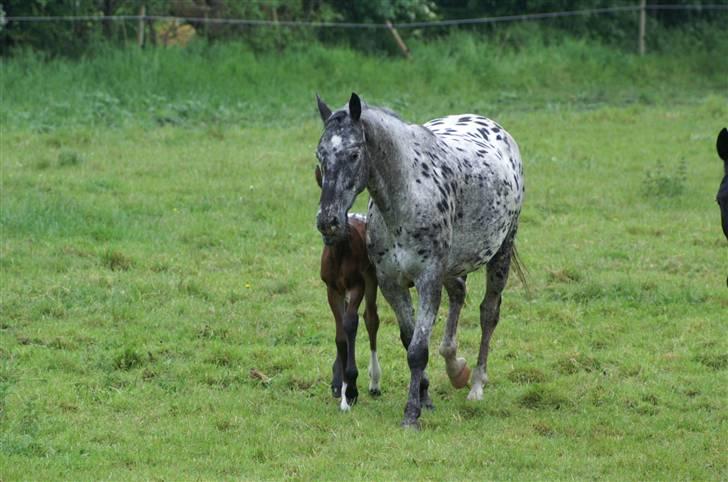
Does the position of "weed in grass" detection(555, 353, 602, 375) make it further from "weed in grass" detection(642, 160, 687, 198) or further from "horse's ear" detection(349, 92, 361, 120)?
"weed in grass" detection(642, 160, 687, 198)

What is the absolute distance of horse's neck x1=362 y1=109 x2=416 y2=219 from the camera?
727 centimetres

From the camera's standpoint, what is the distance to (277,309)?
32.9ft

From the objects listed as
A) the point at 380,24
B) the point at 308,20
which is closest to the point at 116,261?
the point at 308,20

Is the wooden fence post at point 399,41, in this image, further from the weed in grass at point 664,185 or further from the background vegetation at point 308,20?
the weed in grass at point 664,185

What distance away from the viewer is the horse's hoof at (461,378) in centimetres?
830

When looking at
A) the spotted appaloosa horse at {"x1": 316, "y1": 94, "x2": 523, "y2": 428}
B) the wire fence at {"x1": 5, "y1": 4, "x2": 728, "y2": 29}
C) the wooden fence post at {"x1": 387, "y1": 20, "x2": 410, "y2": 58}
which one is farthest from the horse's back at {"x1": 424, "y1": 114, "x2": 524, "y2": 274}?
the wooden fence post at {"x1": 387, "y1": 20, "x2": 410, "y2": 58}

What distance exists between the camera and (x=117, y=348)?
8.91m

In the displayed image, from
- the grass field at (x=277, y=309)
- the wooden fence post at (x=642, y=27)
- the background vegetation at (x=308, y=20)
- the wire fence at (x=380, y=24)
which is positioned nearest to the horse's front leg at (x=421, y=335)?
the grass field at (x=277, y=309)

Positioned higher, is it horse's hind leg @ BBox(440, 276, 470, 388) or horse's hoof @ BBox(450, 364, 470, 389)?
horse's hind leg @ BBox(440, 276, 470, 388)

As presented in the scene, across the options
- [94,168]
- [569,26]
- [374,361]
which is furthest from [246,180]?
[569,26]

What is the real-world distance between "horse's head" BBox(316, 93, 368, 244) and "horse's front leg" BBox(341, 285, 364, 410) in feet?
3.09

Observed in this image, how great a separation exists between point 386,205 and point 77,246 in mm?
4724

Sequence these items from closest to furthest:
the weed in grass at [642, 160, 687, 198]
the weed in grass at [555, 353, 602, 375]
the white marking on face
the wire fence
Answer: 1. the white marking on face
2. the weed in grass at [555, 353, 602, 375]
3. the weed in grass at [642, 160, 687, 198]
4. the wire fence

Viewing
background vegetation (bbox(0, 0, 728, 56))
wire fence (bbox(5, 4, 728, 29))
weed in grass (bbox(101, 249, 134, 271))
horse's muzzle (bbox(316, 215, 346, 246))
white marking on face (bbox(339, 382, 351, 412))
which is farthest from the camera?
background vegetation (bbox(0, 0, 728, 56))
